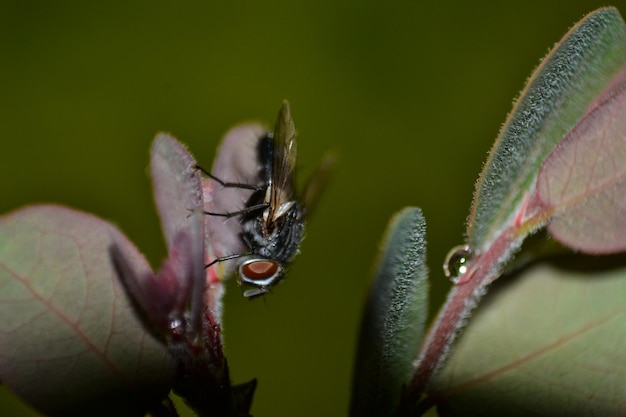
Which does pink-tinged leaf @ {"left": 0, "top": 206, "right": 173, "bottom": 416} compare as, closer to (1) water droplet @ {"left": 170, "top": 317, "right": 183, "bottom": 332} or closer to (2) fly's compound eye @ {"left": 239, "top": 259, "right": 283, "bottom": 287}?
(1) water droplet @ {"left": 170, "top": 317, "right": 183, "bottom": 332}

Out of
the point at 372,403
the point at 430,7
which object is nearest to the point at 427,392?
the point at 372,403

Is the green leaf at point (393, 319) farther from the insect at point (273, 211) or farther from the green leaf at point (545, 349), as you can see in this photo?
the insect at point (273, 211)

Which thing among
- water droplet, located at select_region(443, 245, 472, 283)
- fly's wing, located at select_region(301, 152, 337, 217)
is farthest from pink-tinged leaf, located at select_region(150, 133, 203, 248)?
fly's wing, located at select_region(301, 152, 337, 217)

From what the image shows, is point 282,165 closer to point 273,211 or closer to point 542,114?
point 273,211

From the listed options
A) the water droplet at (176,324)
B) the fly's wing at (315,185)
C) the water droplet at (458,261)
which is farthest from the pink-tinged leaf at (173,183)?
the fly's wing at (315,185)

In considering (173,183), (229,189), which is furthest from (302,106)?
(173,183)

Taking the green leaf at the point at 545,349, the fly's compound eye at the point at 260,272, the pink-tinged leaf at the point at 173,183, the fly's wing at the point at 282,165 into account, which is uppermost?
the fly's wing at the point at 282,165

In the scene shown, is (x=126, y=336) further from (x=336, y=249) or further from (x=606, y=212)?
(x=336, y=249)
